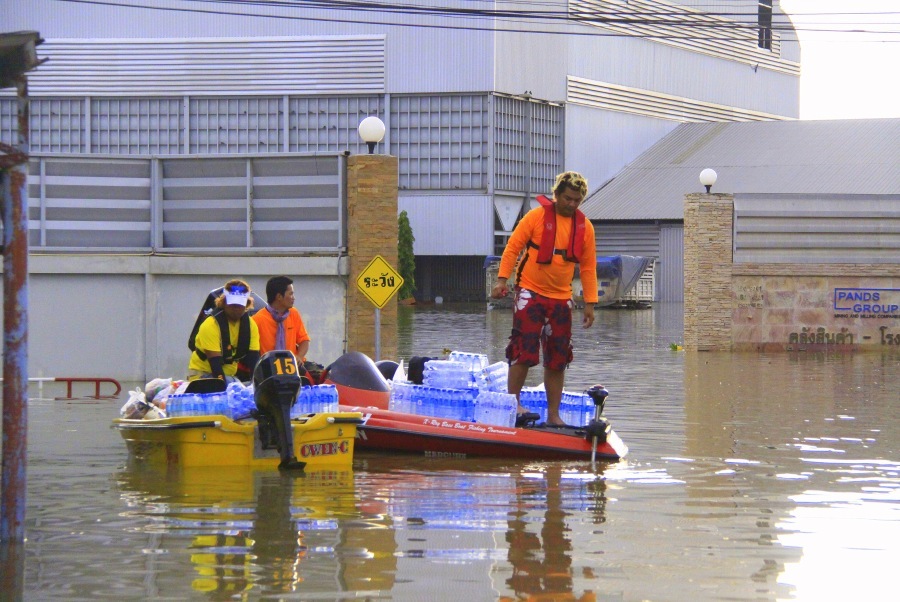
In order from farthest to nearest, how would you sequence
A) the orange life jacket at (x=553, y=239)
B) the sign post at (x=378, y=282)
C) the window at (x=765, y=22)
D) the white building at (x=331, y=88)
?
1. the window at (x=765, y=22)
2. the white building at (x=331, y=88)
3. the sign post at (x=378, y=282)
4. the orange life jacket at (x=553, y=239)

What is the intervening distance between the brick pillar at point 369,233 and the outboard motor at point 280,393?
274 inches

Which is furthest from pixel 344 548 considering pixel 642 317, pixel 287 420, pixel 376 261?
pixel 642 317

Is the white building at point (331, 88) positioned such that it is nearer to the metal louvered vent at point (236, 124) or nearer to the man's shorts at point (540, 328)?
the metal louvered vent at point (236, 124)

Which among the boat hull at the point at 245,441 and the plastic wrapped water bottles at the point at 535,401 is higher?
the plastic wrapped water bottles at the point at 535,401

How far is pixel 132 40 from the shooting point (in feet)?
170

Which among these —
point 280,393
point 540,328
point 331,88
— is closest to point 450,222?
point 331,88

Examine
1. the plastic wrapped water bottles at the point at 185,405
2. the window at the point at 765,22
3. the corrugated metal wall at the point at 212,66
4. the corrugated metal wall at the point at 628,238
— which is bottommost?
the plastic wrapped water bottles at the point at 185,405

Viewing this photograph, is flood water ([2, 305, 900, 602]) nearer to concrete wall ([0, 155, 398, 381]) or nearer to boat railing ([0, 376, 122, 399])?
boat railing ([0, 376, 122, 399])

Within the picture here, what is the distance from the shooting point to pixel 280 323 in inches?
465

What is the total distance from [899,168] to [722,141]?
8334mm

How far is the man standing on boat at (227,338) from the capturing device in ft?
36.2

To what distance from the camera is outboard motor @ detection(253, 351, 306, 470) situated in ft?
32.1

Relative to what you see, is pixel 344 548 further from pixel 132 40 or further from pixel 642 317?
pixel 132 40

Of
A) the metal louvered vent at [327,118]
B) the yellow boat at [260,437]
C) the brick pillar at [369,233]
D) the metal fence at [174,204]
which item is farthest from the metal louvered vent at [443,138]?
the yellow boat at [260,437]
